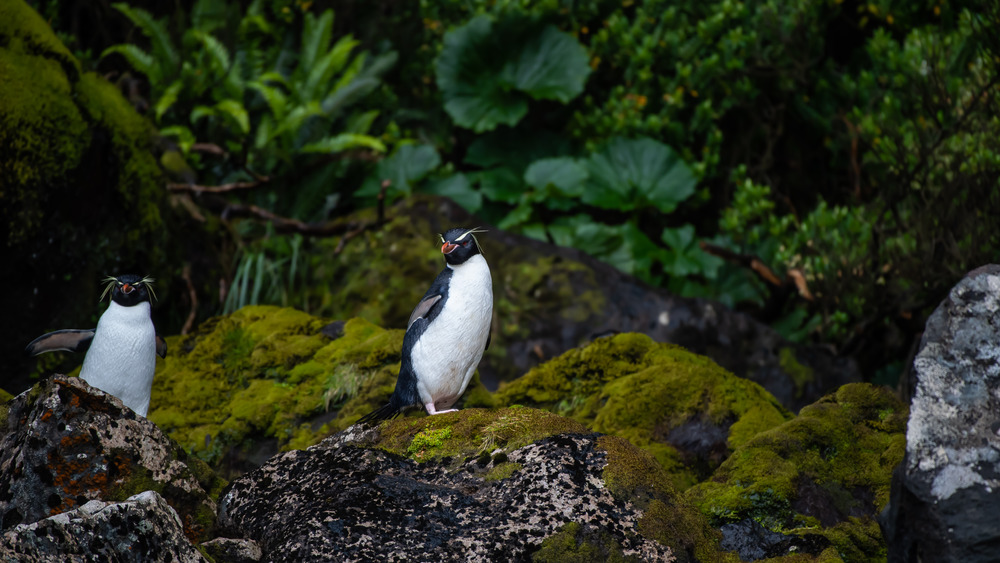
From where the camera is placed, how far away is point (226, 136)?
9.27 metres

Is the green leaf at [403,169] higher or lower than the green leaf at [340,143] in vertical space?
lower

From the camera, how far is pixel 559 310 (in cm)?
754

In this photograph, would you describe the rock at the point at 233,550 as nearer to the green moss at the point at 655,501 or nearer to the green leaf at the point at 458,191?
the green moss at the point at 655,501

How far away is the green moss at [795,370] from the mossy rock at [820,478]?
9.77 ft

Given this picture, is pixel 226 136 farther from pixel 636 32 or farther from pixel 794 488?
pixel 794 488

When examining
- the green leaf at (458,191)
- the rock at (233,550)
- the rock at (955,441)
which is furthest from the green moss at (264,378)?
the green leaf at (458,191)

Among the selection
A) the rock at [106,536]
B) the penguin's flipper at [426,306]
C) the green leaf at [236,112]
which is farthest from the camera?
the green leaf at [236,112]

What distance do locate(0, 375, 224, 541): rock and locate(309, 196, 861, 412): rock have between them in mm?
4126

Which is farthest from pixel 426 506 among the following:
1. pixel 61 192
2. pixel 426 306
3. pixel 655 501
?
pixel 61 192

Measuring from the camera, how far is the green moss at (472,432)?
10.5ft

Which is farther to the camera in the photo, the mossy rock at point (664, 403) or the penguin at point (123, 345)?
the mossy rock at point (664, 403)

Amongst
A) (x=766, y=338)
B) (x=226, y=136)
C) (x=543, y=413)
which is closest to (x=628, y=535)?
(x=543, y=413)

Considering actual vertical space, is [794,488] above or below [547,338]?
above

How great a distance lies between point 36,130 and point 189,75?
12.1 ft
